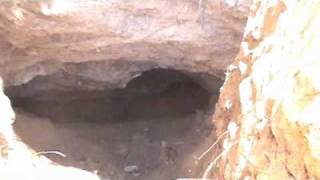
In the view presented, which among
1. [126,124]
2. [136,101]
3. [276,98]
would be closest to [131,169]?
[126,124]

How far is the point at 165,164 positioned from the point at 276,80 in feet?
6.31

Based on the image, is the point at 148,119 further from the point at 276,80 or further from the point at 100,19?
the point at 276,80

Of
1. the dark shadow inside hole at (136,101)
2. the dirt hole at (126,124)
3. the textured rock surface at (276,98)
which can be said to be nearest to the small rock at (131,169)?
the dirt hole at (126,124)

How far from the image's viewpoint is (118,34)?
3053mm

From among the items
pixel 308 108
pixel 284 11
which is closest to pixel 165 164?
pixel 284 11

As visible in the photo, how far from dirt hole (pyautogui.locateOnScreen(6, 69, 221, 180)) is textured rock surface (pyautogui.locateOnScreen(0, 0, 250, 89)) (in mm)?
369

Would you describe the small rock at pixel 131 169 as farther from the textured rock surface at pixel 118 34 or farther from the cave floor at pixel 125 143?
the textured rock surface at pixel 118 34

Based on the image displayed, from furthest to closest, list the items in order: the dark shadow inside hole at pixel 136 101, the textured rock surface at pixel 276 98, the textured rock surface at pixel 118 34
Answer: the dark shadow inside hole at pixel 136 101 → the textured rock surface at pixel 118 34 → the textured rock surface at pixel 276 98

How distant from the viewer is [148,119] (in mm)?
4035

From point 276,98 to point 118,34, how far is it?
4.85 ft

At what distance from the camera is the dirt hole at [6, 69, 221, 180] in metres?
3.49

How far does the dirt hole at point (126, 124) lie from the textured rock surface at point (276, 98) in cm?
119

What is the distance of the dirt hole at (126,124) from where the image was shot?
349cm

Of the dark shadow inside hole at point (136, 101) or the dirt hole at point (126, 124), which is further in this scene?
the dark shadow inside hole at point (136, 101)
